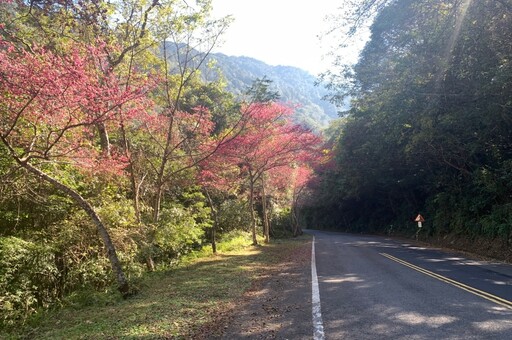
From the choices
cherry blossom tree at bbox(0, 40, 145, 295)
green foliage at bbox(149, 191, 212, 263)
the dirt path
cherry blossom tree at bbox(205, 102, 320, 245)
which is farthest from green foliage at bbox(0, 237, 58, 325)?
cherry blossom tree at bbox(205, 102, 320, 245)

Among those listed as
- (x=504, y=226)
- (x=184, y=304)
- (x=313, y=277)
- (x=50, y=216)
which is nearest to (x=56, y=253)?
(x=50, y=216)

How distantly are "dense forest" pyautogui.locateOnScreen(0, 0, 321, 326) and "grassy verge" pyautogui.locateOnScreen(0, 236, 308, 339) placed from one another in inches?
24.3

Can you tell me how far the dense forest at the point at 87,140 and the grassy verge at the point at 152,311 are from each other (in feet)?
2.03

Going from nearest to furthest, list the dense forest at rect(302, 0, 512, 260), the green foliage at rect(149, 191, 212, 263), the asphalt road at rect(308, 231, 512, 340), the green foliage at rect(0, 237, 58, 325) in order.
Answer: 1. the asphalt road at rect(308, 231, 512, 340)
2. the green foliage at rect(0, 237, 58, 325)
3. the green foliage at rect(149, 191, 212, 263)
4. the dense forest at rect(302, 0, 512, 260)

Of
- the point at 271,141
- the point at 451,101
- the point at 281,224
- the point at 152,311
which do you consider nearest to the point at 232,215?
the point at 271,141

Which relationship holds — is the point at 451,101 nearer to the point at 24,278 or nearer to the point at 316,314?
the point at 316,314

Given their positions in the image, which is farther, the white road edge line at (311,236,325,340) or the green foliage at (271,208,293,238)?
the green foliage at (271,208,293,238)

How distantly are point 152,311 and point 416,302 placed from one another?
5.24m

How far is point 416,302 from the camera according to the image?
7711 mm

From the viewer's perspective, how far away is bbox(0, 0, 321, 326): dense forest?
8.00 meters

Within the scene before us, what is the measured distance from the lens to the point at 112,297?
9430 mm

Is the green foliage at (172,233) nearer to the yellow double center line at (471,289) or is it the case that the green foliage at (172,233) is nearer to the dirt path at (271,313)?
the dirt path at (271,313)

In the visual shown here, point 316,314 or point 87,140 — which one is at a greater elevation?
point 87,140

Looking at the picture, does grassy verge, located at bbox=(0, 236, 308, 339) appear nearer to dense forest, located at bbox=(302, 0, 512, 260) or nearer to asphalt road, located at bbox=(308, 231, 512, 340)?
asphalt road, located at bbox=(308, 231, 512, 340)
